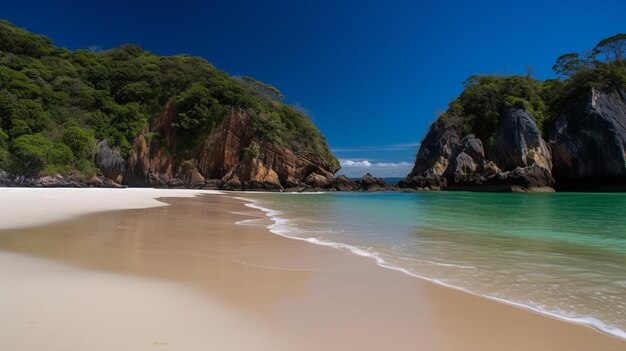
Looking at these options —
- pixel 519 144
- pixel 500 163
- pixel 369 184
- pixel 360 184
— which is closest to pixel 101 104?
pixel 360 184

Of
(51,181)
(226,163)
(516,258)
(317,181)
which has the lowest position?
(516,258)

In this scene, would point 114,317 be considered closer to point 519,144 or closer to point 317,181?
point 317,181

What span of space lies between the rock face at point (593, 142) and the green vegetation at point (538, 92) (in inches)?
72.1

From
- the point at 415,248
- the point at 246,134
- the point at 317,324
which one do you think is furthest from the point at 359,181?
the point at 317,324

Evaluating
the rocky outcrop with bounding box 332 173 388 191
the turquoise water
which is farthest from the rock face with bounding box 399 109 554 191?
the turquoise water

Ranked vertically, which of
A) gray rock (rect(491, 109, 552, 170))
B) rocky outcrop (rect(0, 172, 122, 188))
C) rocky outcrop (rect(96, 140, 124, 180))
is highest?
gray rock (rect(491, 109, 552, 170))

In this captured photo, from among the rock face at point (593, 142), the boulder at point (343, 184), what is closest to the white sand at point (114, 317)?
the boulder at point (343, 184)

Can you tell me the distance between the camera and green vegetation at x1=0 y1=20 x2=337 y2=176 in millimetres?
35219

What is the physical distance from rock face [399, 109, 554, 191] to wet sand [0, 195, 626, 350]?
43104 millimetres

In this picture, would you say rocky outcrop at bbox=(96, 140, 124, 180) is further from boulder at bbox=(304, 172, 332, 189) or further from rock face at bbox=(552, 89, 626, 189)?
rock face at bbox=(552, 89, 626, 189)

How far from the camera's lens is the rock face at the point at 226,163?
41.2 m

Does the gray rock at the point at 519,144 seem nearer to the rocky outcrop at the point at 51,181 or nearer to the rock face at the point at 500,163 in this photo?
the rock face at the point at 500,163

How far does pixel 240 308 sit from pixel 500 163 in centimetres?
5034

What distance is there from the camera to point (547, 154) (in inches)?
1805
